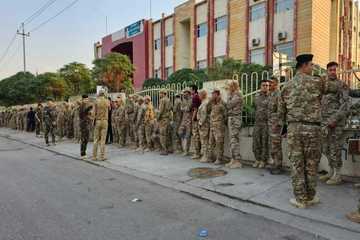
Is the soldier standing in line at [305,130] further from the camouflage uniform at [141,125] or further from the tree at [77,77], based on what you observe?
the tree at [77,77]

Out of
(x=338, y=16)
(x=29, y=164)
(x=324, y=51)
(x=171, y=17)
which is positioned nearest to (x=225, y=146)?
(x=29, y=164)

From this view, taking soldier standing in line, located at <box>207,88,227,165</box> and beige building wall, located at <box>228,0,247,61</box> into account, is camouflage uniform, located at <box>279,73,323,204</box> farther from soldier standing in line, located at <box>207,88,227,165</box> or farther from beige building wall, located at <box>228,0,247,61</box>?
beige building wall, located at <box>228,0,247,61</box>

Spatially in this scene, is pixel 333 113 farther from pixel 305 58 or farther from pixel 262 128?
pixel 262 128

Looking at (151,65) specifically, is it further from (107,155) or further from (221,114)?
(221,114)

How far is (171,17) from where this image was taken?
33969 mm

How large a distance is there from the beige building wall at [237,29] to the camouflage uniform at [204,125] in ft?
60.9

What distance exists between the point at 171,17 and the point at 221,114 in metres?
28.4

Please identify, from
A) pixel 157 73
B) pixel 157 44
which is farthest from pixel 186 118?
pixel 157 44

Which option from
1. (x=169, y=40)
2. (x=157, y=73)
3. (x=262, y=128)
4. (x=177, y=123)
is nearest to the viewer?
(x=262, y=128)

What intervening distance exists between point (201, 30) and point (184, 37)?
324 centimetres

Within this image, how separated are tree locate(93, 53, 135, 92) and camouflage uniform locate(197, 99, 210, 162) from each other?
65.2ft

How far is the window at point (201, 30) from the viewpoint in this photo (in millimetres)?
29750

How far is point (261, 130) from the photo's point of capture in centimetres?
705

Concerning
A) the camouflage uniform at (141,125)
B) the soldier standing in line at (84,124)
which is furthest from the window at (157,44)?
the soldier standing in line at (84,124)
